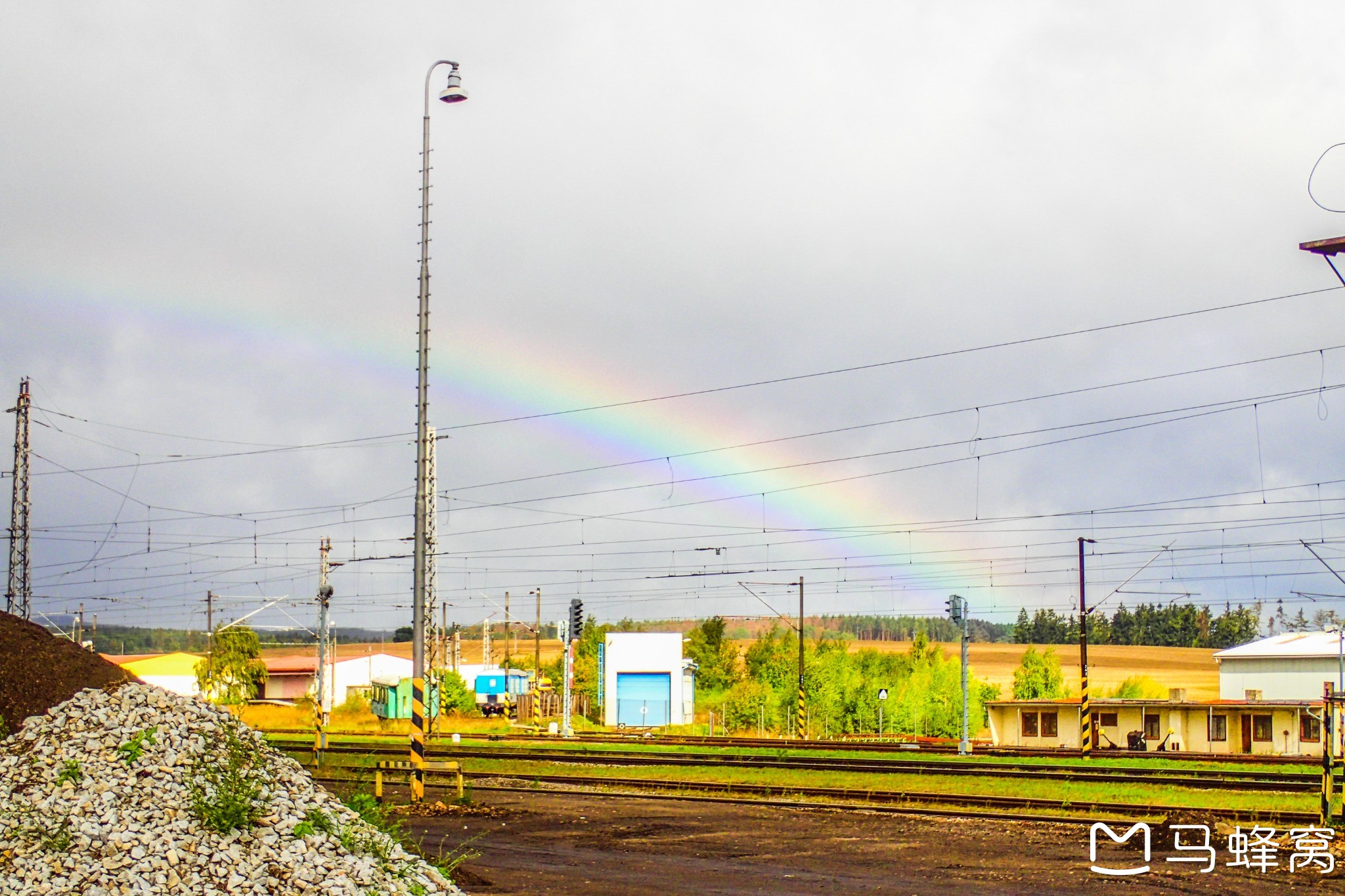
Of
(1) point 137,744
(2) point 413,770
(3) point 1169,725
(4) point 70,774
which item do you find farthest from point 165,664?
(4) point 70,774

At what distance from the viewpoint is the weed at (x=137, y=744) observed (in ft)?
47.1

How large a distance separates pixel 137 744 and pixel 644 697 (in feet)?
269

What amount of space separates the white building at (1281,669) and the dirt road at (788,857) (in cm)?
7041

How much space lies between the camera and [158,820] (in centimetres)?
1331

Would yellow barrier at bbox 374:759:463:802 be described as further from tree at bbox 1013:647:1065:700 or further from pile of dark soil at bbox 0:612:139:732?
tree at bbox 1013:647:1065:700

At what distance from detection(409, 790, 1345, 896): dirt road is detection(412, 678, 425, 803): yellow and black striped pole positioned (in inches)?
55.3

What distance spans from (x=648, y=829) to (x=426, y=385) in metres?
10.9

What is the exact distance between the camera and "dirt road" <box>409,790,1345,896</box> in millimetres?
17625

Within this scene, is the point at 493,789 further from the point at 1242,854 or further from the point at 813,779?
the point at 1242,854

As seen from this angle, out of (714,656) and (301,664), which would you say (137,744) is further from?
(714,656)

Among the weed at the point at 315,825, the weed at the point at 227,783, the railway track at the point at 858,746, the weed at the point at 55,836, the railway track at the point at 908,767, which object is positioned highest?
the weed at the point at 227,783

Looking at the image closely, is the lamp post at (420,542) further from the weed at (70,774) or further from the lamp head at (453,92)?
the weed at (70,774)

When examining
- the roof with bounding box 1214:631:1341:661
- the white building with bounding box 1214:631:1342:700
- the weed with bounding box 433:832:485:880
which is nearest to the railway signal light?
the weed with bounding box 433:832:485:880

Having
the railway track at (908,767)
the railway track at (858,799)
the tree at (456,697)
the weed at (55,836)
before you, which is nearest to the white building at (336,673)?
the tree at (456,697)
